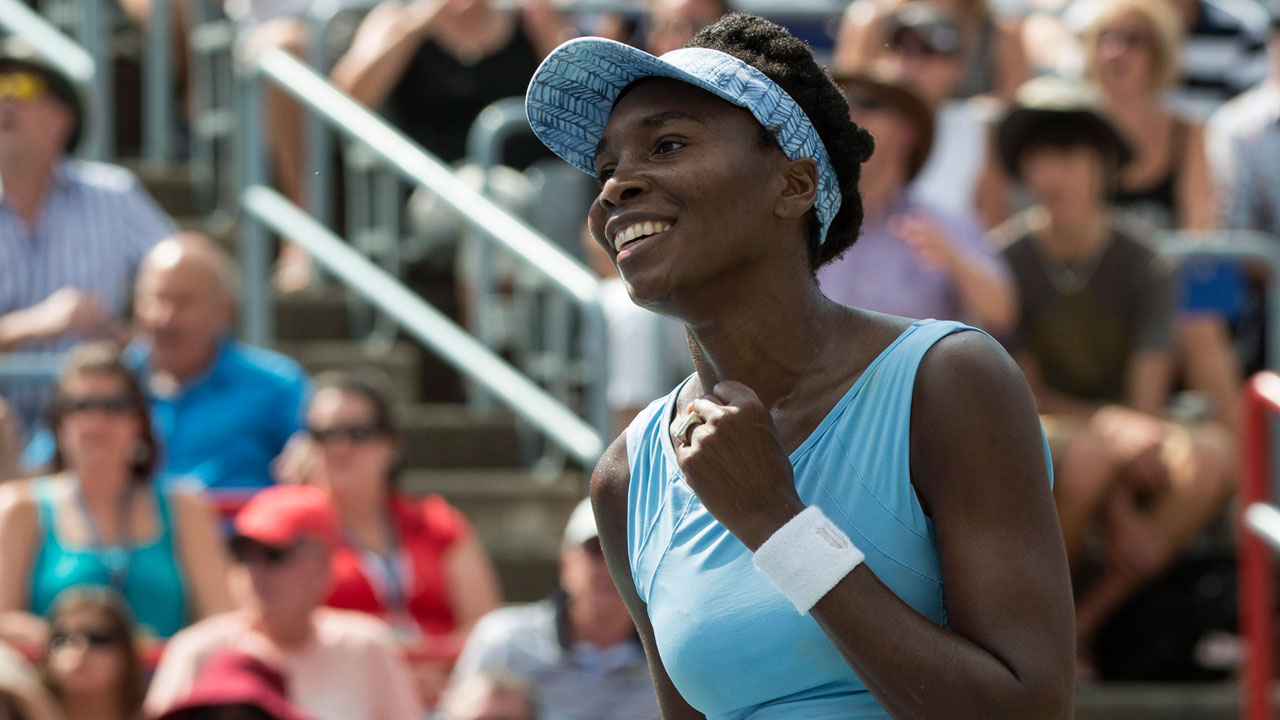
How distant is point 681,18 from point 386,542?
233 cm

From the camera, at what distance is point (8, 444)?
225 inches

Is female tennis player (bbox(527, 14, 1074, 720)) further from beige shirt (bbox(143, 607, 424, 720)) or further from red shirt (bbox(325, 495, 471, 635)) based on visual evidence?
red shirt (bbox(325, 495, 471, 635))

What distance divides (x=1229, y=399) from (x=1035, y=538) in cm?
490

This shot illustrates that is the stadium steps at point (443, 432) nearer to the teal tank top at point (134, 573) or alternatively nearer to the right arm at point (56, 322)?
the right arm at point (56, 322)

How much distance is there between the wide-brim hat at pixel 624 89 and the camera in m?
2.06

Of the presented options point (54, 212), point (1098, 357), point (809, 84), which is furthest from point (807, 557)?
point (54, 212)

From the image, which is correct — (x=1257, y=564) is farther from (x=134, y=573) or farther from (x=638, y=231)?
(x=638, y=231)

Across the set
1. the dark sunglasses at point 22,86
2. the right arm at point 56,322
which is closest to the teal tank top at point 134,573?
the right arm at point 56,322

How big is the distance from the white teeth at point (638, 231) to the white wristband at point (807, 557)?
0.34m

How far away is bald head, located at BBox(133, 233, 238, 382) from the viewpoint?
6.04m

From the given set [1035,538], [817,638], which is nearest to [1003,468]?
[1035,538]

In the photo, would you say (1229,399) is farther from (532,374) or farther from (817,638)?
(817,638)

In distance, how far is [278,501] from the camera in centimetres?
525

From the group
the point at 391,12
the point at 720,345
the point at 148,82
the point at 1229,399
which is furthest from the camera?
the point at 148,82
